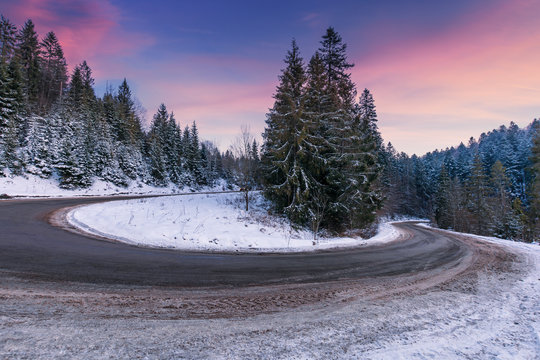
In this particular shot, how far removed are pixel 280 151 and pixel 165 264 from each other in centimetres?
1040

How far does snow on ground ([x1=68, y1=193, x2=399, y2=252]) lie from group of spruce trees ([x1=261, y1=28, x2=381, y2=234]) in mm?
2048

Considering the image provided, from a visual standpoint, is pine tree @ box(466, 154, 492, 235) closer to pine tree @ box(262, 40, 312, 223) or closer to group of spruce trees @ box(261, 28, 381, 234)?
group of spruce trees @ box(261, 28, 381, 234)

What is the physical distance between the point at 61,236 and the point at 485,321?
36.4ft

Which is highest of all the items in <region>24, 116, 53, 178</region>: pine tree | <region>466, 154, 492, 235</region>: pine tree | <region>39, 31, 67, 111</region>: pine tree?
<region>39, 31, 67, 111</region>: pine tree

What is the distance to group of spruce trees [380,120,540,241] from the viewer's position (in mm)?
26734

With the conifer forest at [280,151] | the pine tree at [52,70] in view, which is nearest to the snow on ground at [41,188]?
the conifer forest at [280,151]

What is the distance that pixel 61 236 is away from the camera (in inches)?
296

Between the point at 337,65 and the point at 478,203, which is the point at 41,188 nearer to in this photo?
the point at 337,65

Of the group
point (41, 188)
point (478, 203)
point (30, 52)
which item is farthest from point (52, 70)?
point (478, 203)

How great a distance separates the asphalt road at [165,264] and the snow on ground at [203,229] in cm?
125

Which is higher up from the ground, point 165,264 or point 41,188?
point 41,188

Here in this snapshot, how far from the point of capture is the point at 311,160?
15.0m

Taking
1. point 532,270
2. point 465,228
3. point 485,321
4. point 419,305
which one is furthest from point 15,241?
point 465,228

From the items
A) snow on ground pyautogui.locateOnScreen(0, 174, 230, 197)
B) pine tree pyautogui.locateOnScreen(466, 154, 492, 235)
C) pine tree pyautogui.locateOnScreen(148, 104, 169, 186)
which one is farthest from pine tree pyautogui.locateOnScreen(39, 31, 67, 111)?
pine tree pyautogui.locateOnScreen(466, 154, 492, 235)
